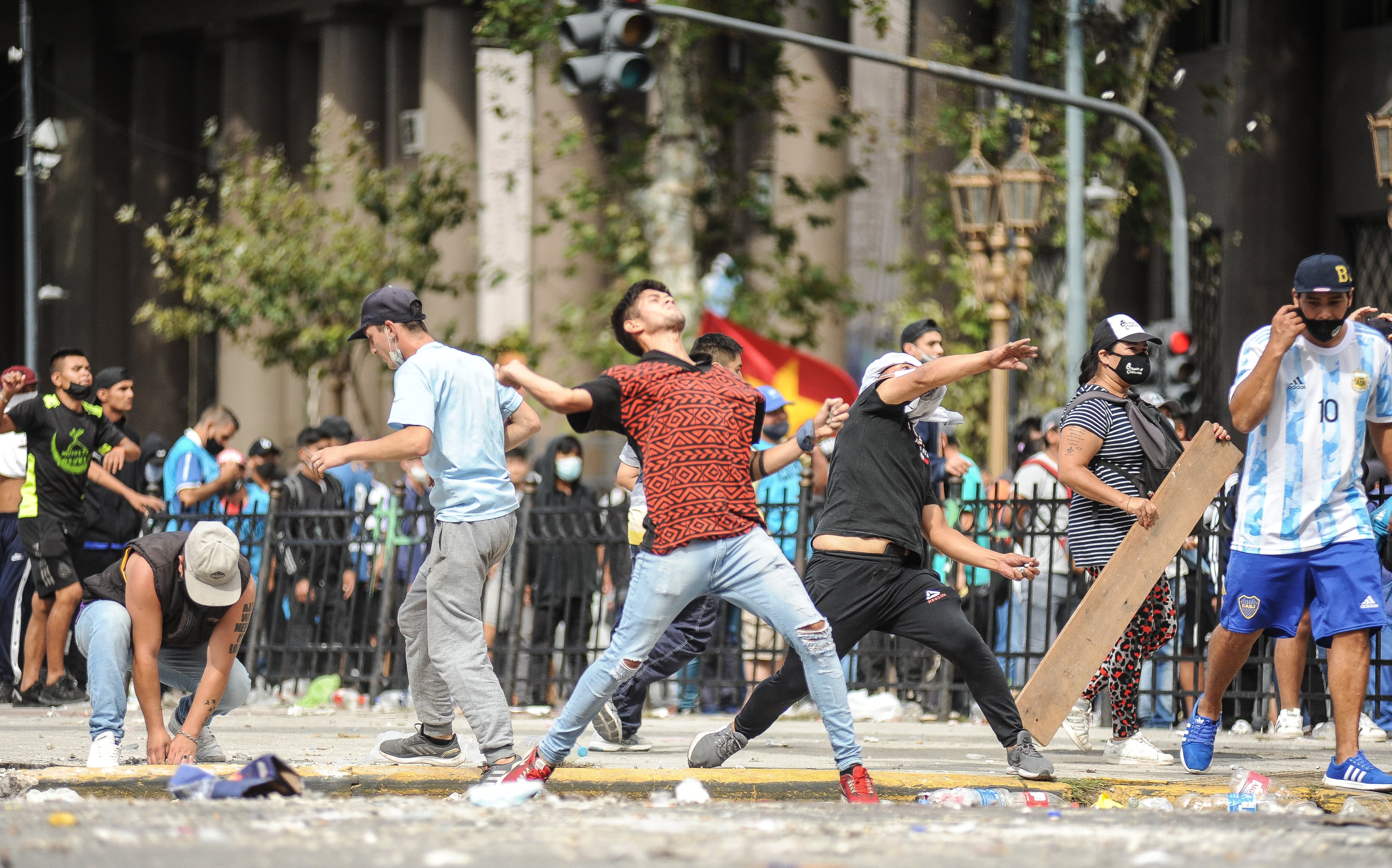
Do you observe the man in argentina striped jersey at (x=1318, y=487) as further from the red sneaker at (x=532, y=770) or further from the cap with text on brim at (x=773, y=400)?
the cap with text on brim at (x=773, y=400)

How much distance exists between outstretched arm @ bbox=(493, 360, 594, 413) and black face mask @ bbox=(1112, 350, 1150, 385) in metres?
2.93

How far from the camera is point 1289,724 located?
9.42 m

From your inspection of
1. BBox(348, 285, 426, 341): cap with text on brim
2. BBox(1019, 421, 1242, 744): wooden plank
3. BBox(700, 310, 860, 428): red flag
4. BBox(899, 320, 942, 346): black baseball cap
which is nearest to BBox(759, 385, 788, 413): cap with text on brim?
BBox(899, 320, 942, 346): black baseball cap

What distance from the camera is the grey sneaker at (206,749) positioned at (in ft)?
25.9

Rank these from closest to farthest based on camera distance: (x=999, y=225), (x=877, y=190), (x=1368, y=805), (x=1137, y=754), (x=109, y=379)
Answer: (x=1368, y=805)
(x=1137, y=754)
(x=109, y=379)
(x=999, y=225)
(x=877, y=190)

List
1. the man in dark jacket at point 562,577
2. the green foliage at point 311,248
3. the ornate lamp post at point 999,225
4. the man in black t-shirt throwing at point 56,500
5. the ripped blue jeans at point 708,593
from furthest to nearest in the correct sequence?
the green foliage at point 311,248 → the ornate lamp post at point 999,225 → the man in black t-shirt throwing at point 56,500 → the man in dark jacket at point 562,577 → the ripped blue jeans at point 708,593

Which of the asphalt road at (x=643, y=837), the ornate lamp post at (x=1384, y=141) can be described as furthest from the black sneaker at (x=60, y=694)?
the ornate lamp post at (x=1384, y=141)

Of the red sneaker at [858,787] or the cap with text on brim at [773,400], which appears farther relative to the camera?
the cap with text on brim at [773,400]


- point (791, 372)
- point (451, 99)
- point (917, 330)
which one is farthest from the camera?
point (451, 99)

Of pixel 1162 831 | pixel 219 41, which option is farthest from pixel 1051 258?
pixel 219 41

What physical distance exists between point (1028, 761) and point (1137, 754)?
993mm

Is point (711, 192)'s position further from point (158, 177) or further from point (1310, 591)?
point (158, 177)

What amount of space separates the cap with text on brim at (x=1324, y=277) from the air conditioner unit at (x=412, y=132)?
23.4m

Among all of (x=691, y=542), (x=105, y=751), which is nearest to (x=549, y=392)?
(x=691, y=542)
